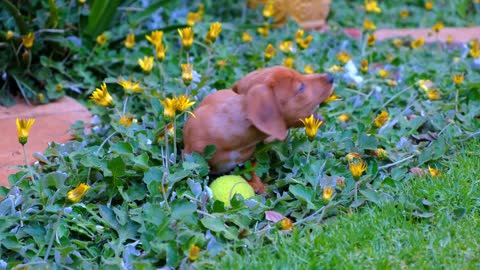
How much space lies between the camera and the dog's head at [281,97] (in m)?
3.20

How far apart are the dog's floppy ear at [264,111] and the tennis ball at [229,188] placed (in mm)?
253

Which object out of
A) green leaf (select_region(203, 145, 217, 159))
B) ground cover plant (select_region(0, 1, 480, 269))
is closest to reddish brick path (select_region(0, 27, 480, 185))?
ground cover plant (select_region(0, 1, 480, 269))

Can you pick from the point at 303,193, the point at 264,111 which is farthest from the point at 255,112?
the point at 303,193

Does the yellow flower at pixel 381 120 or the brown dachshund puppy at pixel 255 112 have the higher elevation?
the brown dachshund puppy at pixel 255 112

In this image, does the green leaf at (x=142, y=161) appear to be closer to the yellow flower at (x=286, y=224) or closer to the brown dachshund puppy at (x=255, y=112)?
the brown dachshund puppy at (x=255, y=112)

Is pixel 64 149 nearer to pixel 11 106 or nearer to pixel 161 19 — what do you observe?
pixel 11 106

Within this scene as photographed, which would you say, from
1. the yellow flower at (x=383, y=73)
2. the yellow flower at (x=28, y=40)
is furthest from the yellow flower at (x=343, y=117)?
the yellow flower at (x=28, y=40)

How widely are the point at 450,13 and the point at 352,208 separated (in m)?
4.09

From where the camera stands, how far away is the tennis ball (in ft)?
10.6

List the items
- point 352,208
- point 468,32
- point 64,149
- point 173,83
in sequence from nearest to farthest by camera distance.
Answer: point 352,208 → point 64,149 → point 173,83 → point 468,32

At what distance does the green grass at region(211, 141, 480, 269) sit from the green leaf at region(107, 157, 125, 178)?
0.67 m

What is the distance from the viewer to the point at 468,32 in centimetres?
595

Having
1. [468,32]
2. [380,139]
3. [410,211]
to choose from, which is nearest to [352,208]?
[410,211]

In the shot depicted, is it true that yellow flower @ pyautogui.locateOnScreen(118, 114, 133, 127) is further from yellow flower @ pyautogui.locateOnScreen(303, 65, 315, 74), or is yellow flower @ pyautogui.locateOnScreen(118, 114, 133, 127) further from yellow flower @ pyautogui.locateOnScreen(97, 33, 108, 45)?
yellow flower @ pyautogui.locateOnScreen(303, 65, 315, 74)
